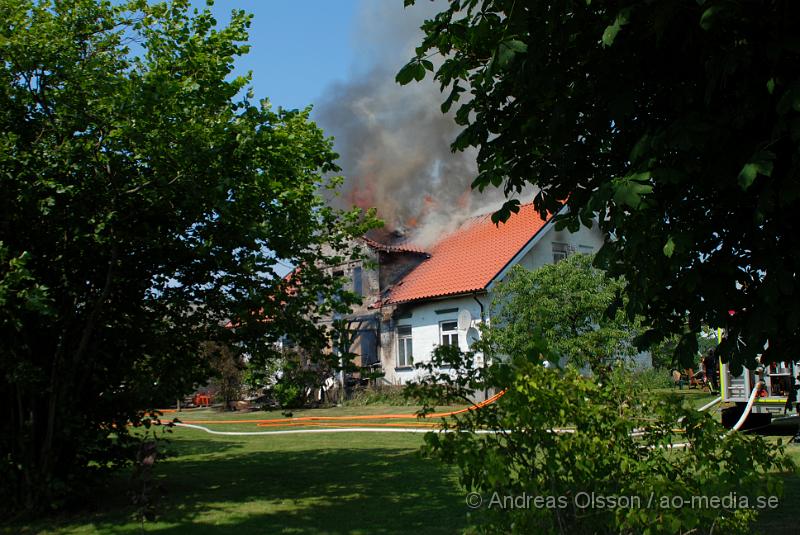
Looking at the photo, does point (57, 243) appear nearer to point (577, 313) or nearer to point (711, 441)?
point (711, 441)

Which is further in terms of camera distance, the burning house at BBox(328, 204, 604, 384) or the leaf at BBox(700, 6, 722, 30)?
the burning house at BBox(328, 204, 604, 384)

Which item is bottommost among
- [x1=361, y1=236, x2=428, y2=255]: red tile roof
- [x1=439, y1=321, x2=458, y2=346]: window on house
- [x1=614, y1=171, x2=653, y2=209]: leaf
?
[x1=614, y1=171, x2=653, y2=209]: leaf

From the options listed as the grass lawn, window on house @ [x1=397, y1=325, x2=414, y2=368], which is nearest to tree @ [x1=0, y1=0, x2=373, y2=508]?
the grass lawn

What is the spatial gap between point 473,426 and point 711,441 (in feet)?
4.93

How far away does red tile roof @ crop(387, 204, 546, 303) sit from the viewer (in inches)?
1104

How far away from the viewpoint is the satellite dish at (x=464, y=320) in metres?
27.9

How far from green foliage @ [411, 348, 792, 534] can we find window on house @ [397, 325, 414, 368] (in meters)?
25.7

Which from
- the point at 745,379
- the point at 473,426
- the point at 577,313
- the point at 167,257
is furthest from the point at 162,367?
the point at 577,313

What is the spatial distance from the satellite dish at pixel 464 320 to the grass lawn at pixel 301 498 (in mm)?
13545

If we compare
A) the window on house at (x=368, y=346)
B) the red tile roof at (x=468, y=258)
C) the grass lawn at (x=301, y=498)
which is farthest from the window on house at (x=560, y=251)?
the grass lawn at (x=301, y=498)

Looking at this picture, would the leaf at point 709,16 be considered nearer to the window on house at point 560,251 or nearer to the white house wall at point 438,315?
the white house wall at point 438,315

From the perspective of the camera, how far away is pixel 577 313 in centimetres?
2117

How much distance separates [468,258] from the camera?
30125mm

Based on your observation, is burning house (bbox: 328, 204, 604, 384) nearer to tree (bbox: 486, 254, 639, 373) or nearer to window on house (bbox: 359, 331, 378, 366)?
window on house (bbox: 359, 331, 378, 366)
